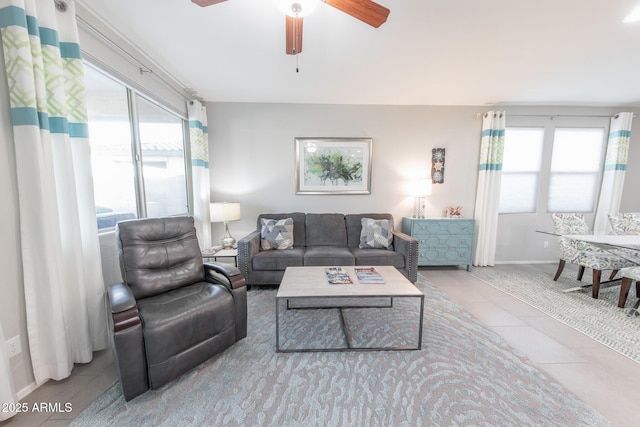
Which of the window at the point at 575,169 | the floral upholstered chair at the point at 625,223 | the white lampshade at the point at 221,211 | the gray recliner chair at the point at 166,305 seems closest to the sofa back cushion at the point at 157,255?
the gray recliner chair at the point at 166,305

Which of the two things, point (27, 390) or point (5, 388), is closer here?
point (5, 388)

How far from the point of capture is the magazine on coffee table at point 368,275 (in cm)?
200

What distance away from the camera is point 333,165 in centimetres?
369

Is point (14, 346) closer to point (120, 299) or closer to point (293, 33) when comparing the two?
point (120, 299)

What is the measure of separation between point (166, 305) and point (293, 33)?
196 centimetres

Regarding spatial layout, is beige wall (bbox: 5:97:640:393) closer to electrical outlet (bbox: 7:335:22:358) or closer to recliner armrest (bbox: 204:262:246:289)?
recliner armrest (bbox: 204:262:246:289)

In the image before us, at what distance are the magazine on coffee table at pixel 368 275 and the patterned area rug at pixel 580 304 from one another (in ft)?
6.13

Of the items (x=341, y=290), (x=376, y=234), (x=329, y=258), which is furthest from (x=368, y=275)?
(x=376, y=234)

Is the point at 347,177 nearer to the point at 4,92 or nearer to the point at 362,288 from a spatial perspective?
the point at 362,288

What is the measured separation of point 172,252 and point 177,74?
2146mm

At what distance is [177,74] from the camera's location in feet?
8.95

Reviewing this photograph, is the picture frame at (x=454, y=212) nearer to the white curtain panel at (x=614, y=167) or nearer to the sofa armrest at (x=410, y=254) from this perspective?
the sofa armrest at (x=410, y=254)

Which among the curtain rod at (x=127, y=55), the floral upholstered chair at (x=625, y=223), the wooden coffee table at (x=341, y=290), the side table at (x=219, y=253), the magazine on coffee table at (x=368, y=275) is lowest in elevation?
the side table at (x=219, y=253)

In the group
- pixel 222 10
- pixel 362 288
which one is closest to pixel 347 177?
pixel 362 288
